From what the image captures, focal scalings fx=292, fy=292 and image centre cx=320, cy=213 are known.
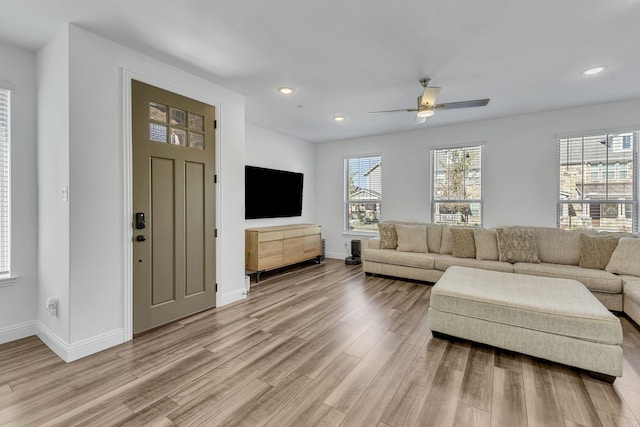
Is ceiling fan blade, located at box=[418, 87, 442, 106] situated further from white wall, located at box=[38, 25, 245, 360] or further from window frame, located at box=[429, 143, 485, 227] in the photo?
white wall, located at box=[38, 25, 245, 360]

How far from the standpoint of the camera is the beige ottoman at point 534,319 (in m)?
2.02

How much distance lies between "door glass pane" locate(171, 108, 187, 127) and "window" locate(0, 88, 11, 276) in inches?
51.8

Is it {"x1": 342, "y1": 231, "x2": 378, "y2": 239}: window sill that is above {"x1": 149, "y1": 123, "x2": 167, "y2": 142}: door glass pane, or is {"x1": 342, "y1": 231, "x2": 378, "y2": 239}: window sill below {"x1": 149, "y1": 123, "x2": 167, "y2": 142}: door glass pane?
below

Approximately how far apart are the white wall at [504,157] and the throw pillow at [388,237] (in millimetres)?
725

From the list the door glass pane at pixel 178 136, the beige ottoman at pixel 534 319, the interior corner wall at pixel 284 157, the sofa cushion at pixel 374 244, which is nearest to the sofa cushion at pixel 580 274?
the beige ottoman at pixel 534 319

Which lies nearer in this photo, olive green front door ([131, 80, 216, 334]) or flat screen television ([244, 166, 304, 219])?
olive green front door ([131, 80, 216, 334])

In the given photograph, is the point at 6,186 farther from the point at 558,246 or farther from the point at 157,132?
the point at 558,246

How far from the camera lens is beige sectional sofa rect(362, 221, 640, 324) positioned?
3270 millimetres

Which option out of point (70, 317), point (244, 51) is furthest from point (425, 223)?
point (70, 317)

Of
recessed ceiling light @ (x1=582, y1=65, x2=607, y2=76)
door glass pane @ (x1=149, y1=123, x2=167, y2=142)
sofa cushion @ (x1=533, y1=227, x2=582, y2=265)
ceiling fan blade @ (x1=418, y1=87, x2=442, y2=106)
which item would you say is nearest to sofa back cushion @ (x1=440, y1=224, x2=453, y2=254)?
sofa cushion @ (x1=533, y1=227, x2=582, y2=265)

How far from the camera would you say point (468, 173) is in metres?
5.08

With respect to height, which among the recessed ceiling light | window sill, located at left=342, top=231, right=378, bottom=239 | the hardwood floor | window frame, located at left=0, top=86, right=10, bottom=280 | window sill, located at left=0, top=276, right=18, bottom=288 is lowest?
the hardwood floor

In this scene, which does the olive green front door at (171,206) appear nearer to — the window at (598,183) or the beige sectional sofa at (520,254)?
the beige sectional sofa at (520,254)

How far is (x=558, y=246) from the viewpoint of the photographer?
3938 mm
